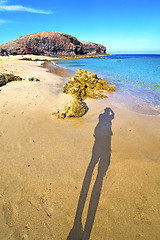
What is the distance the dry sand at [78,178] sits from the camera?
201 cm

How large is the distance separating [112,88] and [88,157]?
27.6 feet

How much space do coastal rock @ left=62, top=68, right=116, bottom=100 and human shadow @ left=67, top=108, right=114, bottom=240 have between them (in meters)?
3.85

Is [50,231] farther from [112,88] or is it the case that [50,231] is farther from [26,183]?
[112,88]

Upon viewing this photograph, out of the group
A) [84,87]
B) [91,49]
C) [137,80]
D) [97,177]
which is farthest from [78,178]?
[91,49]

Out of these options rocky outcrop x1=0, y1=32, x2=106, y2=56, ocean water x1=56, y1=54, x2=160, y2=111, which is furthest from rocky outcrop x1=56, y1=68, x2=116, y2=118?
rocky outcrop x1=0, y1=32, x2=106, y2=56

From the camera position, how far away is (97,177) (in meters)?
2.86

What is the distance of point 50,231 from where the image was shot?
1947 millimetres

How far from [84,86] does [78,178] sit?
7.61 m

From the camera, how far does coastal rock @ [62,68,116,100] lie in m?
8.45

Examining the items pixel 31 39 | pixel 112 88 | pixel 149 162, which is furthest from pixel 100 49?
pixel 149 162

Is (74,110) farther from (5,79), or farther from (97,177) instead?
(5,79)

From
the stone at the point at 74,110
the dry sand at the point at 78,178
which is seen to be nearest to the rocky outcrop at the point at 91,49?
the stone at the point at 74,110

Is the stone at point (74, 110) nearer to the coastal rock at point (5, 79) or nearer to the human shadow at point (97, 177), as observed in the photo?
the human shadow at point (97, 177)

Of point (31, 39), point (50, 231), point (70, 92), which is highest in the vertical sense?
point (31, 39)
